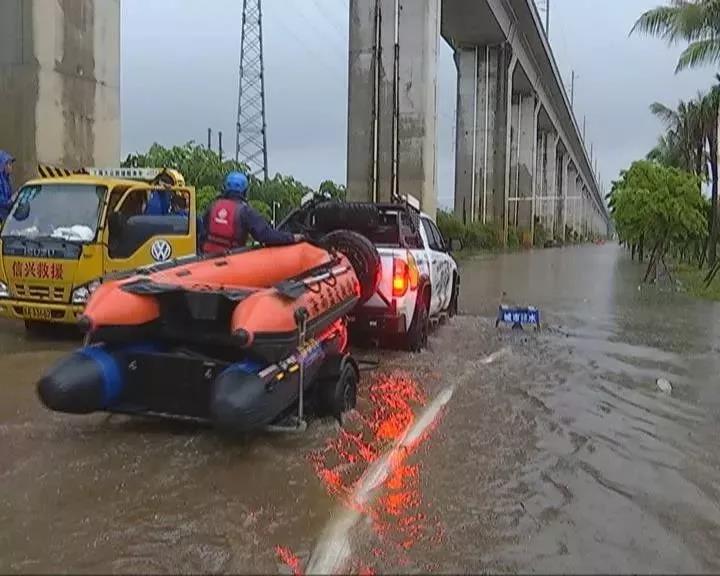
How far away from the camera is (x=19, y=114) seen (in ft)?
54.6

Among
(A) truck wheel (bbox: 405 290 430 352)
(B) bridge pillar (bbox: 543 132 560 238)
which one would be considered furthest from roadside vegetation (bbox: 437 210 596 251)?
(A) truck wheel (bbox: 405 290 430 352)

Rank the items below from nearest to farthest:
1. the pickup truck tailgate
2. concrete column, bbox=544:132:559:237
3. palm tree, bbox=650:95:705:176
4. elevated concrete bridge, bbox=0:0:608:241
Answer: the pickup truck tailgate
elevated concrete bridge, bbox=0:0:608:241
palm tree, bbox=650:95:705:176
concrete column, bbox=544:132:559:237

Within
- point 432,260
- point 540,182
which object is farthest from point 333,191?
point 540,182

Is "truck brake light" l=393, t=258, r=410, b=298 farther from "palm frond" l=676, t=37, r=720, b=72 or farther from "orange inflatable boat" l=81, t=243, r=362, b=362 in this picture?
"palm frond" l=676, t=37, r=720, b=72

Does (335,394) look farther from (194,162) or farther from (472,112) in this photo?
(472,112)

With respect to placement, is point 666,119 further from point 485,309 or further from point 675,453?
point 675,453

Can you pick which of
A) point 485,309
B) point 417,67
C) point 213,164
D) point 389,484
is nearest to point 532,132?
point 213,164

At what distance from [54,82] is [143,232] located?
7.68 metres

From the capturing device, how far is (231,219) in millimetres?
8289

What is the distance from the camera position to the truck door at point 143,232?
10.6 m

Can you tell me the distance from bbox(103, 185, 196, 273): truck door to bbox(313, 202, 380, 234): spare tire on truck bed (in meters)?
1.99

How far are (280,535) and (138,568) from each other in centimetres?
77

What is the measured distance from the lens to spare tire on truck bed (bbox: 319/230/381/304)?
8727 mm

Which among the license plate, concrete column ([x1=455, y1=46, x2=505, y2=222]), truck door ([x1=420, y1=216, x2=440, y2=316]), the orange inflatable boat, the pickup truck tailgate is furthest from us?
concrete column ([x1=455, y1=46, x2=505, y2=222])
